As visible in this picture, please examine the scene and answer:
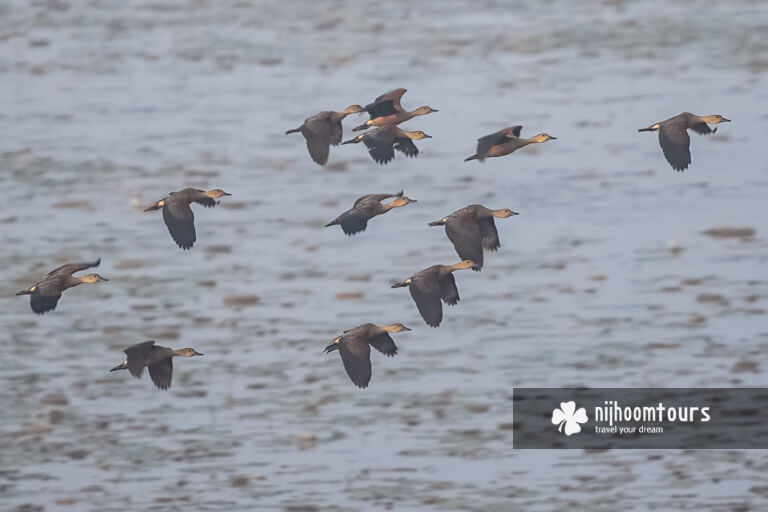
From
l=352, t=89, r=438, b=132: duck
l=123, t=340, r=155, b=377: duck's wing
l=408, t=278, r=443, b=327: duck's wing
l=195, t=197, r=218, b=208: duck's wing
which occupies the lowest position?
l=123, t=340, r=155, b=377: duck's wing

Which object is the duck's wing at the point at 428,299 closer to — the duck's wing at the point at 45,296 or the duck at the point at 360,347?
the duck at the point at 360,347

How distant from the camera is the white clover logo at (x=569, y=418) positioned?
21.4m

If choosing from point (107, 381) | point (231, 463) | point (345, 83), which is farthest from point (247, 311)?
point (345, 83)

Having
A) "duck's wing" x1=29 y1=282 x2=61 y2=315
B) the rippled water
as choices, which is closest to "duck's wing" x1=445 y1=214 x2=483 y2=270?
"duck's wing" x1=29 y1=282 x2=61 y2=315

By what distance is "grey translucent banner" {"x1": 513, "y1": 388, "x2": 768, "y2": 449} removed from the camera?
21219mm

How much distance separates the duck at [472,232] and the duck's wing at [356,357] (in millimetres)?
922

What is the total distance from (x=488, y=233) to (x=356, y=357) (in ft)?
4.77

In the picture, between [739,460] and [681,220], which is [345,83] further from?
[739,460]

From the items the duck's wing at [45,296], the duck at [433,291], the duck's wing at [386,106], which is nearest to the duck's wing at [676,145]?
the duck at [433,291]

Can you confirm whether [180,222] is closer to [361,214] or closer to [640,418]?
[361,214]

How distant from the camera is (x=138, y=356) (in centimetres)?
1344

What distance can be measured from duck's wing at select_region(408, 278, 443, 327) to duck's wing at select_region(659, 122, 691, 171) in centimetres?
186

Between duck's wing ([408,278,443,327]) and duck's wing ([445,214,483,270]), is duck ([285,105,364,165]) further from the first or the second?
duck's wing ([408,278,443,327])

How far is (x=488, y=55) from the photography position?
3525cm
